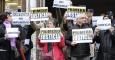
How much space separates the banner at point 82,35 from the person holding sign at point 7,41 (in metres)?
1.42

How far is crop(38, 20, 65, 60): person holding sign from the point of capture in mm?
11016

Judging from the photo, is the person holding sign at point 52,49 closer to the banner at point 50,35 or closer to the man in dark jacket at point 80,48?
the banner at point 50,35

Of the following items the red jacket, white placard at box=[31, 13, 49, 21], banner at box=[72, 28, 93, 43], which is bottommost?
the red jacket

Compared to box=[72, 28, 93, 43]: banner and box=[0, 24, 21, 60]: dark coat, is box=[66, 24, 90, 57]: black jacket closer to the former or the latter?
box=[72, 28, 93, 43]: banner

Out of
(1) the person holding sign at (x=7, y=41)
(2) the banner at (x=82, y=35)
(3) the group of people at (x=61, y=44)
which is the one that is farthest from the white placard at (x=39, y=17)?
(2) the banner at (x=82, y=35)

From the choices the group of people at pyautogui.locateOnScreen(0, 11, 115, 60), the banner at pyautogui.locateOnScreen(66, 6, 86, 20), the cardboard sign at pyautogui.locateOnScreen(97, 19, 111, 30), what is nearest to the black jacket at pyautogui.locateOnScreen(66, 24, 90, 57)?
the group of people at pyautogui.locateOnScreen(0, 11, 115, 60)

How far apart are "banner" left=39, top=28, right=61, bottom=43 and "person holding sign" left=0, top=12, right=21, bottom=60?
2.11ft

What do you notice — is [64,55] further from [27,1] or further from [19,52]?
[27,1]

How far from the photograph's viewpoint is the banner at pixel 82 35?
36.5 ft

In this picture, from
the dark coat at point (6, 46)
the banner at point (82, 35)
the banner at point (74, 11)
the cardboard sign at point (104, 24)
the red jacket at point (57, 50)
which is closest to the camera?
the red jacket at point (57, 50)

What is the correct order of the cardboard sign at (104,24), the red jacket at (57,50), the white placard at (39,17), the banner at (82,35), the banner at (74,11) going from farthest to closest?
the banner at (74,11) → the white placard at (39,17) → the cardboard sign at (104,24) → the banner at (82,35) → the red jacket at (57,50)

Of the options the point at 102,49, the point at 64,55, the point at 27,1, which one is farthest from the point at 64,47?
the point at 27,1

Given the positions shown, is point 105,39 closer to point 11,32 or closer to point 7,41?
point 11,32

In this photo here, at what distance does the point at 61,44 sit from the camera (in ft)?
36.1
